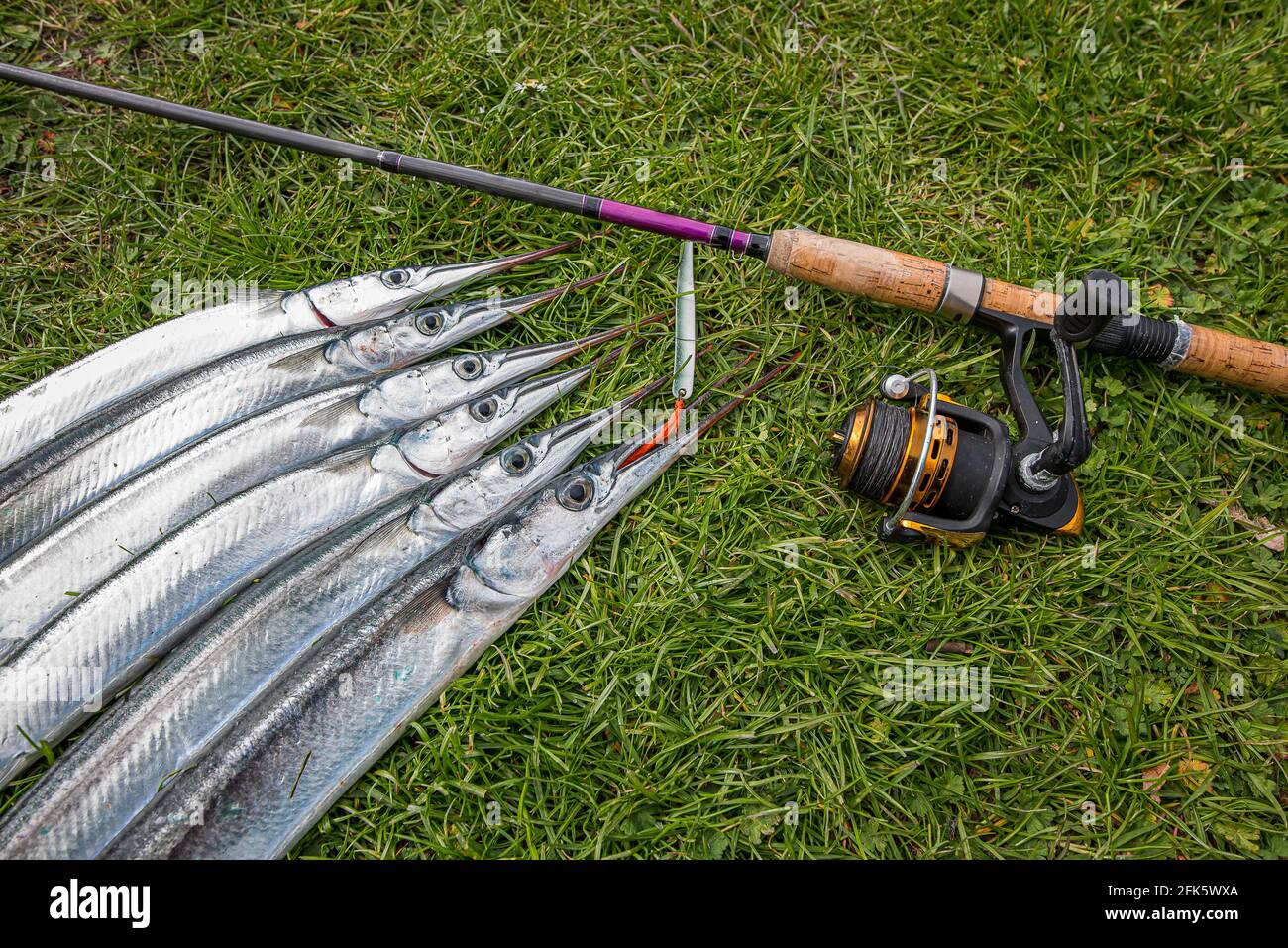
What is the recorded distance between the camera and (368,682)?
9.36 feet

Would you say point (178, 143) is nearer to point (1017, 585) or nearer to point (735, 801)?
point (735, 801)

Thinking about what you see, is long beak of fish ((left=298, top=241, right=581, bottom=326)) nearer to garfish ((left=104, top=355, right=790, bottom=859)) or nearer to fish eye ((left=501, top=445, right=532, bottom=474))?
fish eye ((left=501, top=445, right=532, bottom=474))

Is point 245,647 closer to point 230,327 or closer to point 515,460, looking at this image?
point 515,460

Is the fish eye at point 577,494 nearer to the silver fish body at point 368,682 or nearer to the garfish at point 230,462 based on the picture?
the silver fish body at point 368,682

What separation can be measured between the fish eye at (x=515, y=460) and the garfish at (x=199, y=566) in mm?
193

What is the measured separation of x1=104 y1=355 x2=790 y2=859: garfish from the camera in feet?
8.64

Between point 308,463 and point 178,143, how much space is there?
82.1 inches

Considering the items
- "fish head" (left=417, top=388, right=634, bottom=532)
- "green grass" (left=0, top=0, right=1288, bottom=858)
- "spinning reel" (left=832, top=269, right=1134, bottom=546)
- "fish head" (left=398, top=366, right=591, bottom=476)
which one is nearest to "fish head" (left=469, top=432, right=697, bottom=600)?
"fish head" (left=417, top=388, right=634, bottom=532)

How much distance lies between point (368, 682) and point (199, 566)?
838 mm

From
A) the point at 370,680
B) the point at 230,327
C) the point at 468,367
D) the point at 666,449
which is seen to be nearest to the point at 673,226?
the point at 666,449

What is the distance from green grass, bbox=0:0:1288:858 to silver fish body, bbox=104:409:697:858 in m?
0.21

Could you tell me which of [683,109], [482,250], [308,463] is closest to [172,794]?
[308,463]
